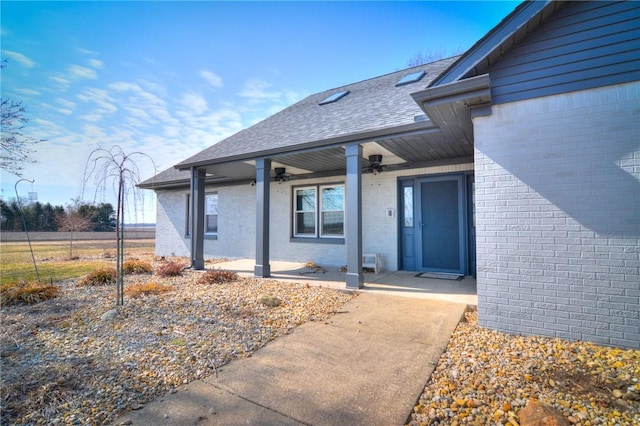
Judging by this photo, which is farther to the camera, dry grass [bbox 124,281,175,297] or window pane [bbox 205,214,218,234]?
window pane [bbox 205,214,218,234]

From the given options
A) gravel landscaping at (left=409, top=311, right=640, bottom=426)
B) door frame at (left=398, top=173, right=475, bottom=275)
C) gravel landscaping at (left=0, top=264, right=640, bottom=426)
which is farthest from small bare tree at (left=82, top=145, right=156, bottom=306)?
door frame at (left=398, top=173, right=475, bottom=275)

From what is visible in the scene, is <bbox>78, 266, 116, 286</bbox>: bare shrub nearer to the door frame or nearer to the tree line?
the tree line

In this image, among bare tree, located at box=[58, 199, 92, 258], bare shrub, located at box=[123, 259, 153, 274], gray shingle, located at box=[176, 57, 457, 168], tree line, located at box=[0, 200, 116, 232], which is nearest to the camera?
gray shingle, located at box=[176, 57, 457, 168]

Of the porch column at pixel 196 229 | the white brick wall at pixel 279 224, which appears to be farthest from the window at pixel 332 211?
the porch column at pixel 196 229

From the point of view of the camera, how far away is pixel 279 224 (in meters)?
9.38

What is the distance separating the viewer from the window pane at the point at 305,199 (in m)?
8.91

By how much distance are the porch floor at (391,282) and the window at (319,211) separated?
3.62 ft

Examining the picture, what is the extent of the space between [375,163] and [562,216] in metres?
4.15

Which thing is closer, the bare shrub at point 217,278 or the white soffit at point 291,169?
the bare shrub at point 217,278

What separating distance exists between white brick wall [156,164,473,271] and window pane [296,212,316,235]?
29 centimetres

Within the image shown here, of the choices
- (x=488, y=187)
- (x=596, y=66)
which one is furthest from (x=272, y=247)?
(x=596, y=66)

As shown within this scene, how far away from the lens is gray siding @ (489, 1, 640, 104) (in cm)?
307

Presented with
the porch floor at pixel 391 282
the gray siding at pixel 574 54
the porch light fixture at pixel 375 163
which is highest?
the gray siding at pixel 574 54

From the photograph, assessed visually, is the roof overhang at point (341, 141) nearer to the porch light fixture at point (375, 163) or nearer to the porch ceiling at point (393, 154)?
the porch ceiling at point (393, 154)
